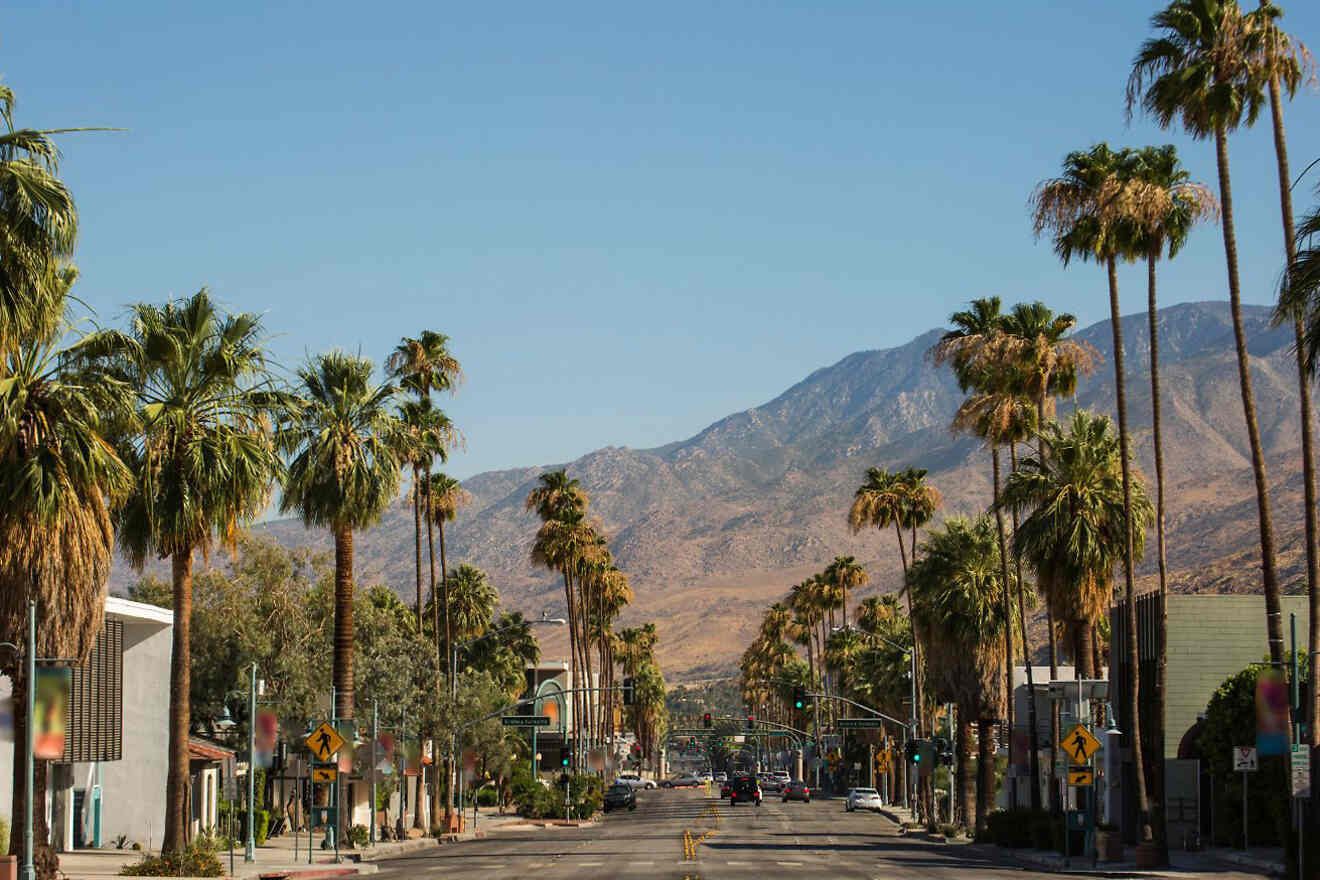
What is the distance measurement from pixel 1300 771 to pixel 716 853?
2438 cm

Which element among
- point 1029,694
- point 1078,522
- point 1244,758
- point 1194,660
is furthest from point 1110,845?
point 1029,694

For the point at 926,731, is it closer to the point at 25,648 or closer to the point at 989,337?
the point at 989,337

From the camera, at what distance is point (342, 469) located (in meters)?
52.9

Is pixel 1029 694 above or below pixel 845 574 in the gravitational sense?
below

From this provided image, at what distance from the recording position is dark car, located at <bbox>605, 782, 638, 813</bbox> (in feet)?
367

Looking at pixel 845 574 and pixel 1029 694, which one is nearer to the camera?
pixel 1029 694

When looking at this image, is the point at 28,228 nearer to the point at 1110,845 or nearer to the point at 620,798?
the point at 1110,845

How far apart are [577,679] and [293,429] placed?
10043 cm

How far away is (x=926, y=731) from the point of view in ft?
371

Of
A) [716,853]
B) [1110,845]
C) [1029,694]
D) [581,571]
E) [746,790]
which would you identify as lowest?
[746,790]

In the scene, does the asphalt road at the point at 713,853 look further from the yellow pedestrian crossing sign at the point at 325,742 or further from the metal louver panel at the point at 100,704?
the metal louver panel at the point at 100,704

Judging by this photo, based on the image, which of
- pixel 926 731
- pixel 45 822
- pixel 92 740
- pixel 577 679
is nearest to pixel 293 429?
pixel 92 740

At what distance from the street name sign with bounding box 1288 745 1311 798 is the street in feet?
33.3

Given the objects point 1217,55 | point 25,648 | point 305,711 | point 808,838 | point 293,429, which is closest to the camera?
point 25,648
